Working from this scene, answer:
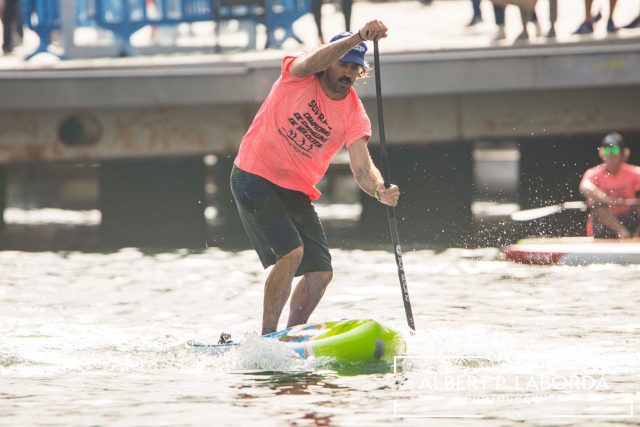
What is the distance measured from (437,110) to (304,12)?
2.01 m

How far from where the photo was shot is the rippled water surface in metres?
8.12

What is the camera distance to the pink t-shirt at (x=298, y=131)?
369 inches

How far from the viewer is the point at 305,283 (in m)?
9.83

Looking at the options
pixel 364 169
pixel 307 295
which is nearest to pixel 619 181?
pixel 307 295

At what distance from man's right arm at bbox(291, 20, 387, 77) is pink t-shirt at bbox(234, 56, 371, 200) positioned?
18 centimetres

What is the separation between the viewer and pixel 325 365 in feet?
30.7

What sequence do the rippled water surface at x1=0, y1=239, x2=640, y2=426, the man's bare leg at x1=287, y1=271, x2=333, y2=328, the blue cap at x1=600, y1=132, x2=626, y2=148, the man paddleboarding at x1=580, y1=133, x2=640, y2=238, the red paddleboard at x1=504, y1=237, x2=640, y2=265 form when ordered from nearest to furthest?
the rippled water surface at x1=0, y1=239, x2=640, y2=426
the man's bare leg at x1=287, y1=271, x2=333, y2=328
the red paddleboard at x1=504, y1=237, x2=640, y2=265
the blue cap at x1=600, y1=132, x2=626, y2=148
the man paddleboarding at x1=580, y1=133, x2=640, y2=238

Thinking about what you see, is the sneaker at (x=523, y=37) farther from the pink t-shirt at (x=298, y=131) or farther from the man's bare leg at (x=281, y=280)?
the man's bare leg at (x=281, y=280)

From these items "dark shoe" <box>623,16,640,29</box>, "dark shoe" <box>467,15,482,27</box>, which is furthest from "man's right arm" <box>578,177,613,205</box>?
"dark shoe" <box>467,15,482,27</box>

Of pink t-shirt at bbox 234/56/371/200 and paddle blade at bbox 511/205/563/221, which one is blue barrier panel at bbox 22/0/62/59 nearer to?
paddle blade at bbox 511/205/563/221

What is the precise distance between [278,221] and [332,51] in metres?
1.17

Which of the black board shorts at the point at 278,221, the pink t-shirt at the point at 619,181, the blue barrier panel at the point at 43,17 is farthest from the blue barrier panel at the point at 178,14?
the black board shorts at the point at 278,221

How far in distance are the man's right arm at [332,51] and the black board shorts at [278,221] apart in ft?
2.50

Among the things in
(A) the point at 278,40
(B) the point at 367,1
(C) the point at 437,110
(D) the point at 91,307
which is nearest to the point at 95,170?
(B) the point at 367,1
